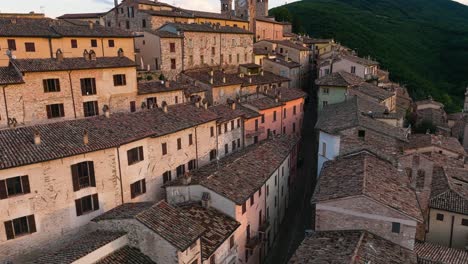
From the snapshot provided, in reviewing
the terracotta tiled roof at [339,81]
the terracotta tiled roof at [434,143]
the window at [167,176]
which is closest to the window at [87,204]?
the window at [167,176]

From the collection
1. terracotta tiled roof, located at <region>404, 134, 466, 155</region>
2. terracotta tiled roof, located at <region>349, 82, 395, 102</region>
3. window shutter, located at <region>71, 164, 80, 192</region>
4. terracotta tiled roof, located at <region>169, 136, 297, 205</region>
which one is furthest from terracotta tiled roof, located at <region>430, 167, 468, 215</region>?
window shutter, located at <region>71, 164, 80, 192</region>

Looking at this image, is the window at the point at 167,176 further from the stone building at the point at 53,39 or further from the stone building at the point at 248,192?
the stone building at the point at 53,39

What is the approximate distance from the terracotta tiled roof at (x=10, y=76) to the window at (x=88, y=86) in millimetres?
5708

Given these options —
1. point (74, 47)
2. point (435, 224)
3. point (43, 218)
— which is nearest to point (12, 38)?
point (74, 47)

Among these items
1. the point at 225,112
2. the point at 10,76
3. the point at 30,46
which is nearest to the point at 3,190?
the point at 10,76

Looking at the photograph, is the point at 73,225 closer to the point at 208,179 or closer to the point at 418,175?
the point at 208,179

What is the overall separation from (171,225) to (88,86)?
2118cm

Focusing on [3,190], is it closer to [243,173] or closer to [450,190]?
[243,173]

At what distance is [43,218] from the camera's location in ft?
74.9

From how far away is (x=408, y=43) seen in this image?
13488 centimetres

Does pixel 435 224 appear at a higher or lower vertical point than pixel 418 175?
lower

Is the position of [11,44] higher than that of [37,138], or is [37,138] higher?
[11,44]

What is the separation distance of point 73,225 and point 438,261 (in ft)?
74.0

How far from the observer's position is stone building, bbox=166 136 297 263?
26.7m
